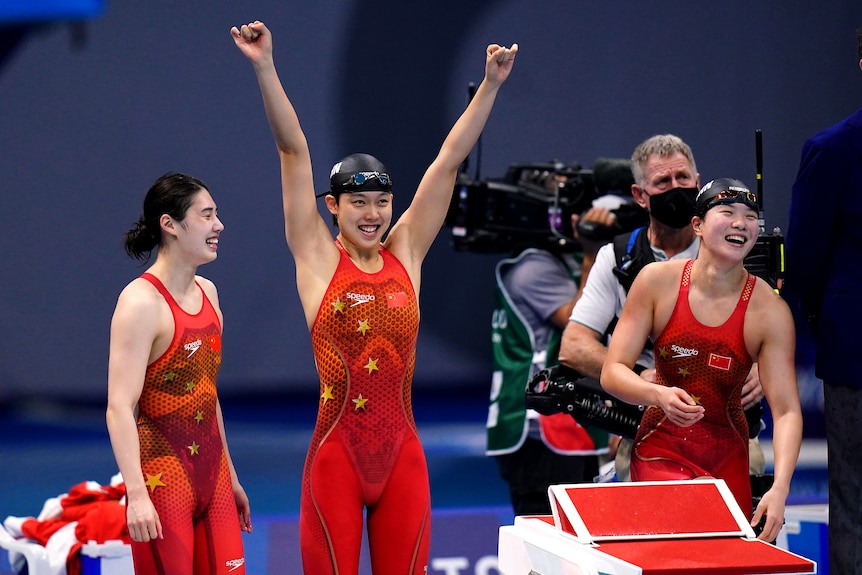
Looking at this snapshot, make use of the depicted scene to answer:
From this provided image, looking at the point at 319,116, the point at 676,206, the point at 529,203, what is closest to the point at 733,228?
the point at 676,206

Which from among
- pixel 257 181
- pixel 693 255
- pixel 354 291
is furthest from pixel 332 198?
pixel 257 181

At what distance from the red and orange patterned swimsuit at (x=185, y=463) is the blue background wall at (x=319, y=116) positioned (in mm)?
5925

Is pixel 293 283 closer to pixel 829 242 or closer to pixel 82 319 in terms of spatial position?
pixel 82 319

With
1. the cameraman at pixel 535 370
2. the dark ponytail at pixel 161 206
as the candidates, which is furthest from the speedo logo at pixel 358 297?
the cameraman at pixel 535 370

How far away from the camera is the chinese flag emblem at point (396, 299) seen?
12.1 ft

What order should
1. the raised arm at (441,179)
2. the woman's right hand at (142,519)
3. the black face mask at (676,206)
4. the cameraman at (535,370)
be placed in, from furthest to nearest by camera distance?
the cameraman at (535,370) < the black face mask at (676,206) < the raised arm at (441,179) < the woman's right hand at (142,519)

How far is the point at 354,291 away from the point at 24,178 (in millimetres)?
6427

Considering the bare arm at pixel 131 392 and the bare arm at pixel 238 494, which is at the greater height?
the bare arm at pixel 131 392

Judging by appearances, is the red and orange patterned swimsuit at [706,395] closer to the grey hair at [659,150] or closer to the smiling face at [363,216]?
the grey hair at [659,150]

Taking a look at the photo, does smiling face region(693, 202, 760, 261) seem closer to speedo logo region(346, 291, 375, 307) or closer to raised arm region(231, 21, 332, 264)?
speedo logo region(346, 291, 375, 307)

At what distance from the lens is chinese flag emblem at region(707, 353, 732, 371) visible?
12.1 ft

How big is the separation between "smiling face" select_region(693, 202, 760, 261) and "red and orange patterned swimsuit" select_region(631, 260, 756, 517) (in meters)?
0.16

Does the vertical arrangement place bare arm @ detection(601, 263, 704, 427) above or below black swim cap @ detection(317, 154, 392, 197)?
below

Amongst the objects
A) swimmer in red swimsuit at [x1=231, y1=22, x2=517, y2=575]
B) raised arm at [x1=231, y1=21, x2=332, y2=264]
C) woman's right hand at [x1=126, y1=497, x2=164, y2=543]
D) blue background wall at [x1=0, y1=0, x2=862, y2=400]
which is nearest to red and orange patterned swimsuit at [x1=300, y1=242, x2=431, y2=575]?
swimmer in red swimsuit at [x1=231, y1=22, x2=517, y2=575]
